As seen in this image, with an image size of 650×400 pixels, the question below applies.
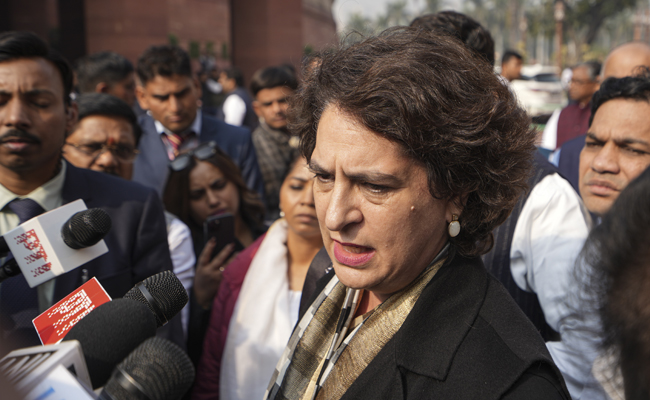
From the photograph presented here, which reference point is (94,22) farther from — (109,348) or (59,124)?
(109,348)

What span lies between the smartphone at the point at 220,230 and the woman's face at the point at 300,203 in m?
0.47

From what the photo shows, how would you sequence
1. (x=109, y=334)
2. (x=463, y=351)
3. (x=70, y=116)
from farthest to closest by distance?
1. (x=70, y=116)
2. (x=463, y=351)
3. (x=109, y=334)

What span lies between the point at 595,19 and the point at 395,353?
126 ft

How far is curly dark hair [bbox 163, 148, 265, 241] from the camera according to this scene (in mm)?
3613

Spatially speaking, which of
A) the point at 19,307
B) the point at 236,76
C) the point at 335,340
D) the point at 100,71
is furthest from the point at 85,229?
the point at 236,76

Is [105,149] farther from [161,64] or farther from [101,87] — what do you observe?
[101,87]

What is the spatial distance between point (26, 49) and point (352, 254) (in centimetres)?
167

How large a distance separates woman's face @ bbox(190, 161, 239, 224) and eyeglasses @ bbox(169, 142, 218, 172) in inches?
2.0

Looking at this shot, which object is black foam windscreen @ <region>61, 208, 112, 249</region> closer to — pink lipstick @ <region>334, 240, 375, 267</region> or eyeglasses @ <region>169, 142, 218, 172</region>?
pink lipstick @ <region>334, 240, 375, 267</region>

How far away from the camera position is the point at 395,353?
1.46m

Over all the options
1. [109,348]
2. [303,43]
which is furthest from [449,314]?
[303,43]

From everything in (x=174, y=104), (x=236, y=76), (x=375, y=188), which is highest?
(x=236, y=76)

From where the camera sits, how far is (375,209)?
1509 millimetres

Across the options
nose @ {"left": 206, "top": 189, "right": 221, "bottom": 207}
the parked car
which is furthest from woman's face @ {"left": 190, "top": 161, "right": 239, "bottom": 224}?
the parked car
